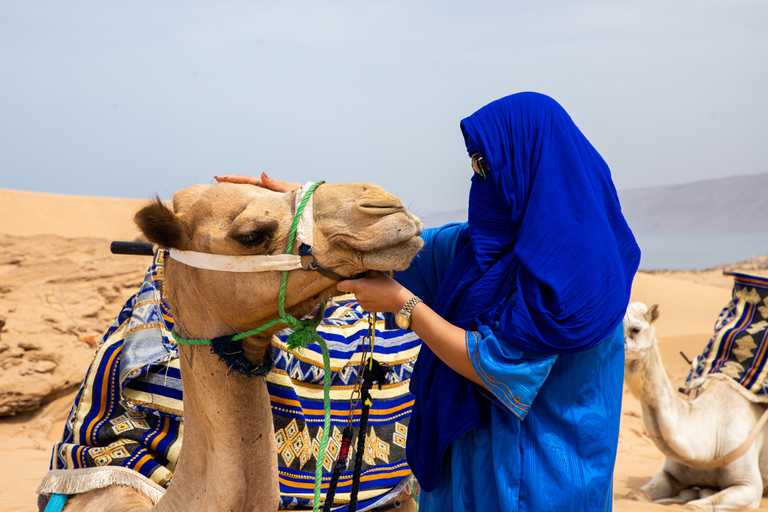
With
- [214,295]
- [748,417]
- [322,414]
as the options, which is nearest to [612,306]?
[214,295]

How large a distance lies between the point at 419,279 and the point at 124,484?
3.96 feet

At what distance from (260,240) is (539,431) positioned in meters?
0.93

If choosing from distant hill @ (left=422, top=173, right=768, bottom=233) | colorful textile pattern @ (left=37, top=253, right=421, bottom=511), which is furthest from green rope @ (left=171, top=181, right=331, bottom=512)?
distant hill @ (left=422, top=173, right=768, bottom=233)

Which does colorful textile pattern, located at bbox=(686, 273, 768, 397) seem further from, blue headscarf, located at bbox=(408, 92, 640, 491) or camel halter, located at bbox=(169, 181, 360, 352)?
camel halter, located at bbox=(169, 181, 360, 352)

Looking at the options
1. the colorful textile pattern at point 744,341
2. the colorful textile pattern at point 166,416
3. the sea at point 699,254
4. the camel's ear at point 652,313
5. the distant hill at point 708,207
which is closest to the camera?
the colorful textile pattern at point 166,416

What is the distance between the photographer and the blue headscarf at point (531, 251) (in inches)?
67.5

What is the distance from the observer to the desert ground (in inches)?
234

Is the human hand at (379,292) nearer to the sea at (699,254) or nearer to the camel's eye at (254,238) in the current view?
the camel's eye at (254,238)

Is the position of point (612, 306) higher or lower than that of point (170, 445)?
higher

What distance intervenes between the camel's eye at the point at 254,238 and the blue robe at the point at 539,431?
0.61m

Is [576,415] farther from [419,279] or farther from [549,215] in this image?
[419,279]

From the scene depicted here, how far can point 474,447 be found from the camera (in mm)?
1947

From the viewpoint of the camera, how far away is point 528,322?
1.69 metres

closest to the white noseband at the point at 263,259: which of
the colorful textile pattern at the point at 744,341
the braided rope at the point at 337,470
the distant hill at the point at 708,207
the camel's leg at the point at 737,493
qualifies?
the braided rope at the point at 337,470
